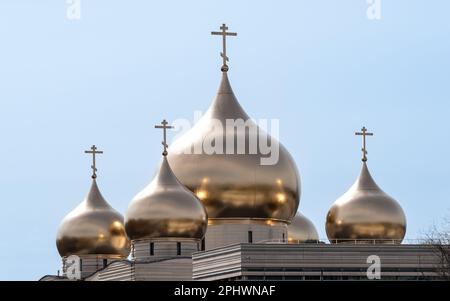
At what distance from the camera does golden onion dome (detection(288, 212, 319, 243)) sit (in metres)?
77.7

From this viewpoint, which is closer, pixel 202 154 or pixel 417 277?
pixel 417 277

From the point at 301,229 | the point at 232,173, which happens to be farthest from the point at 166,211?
the point at 301,229

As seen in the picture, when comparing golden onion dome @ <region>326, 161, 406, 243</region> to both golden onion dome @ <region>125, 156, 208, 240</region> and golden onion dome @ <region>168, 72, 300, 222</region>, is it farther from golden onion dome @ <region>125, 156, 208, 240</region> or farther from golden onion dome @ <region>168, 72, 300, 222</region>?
golden onion dome @ <region>125, 156, 208, 240</region>

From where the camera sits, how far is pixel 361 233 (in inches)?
2707

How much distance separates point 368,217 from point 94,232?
1178 cm

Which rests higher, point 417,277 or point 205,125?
point 205,125

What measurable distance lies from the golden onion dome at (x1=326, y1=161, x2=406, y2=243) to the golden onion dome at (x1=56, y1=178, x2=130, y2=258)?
30.7ft

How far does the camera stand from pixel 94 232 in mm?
74312

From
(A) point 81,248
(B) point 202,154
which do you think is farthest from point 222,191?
(A) point 81,248

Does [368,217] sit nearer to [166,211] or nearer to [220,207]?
[220,207]

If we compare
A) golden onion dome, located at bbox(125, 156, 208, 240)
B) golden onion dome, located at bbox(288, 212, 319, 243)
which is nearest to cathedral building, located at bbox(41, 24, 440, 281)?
golden onion dome, located at bbox(125, 156, 208, 240)
